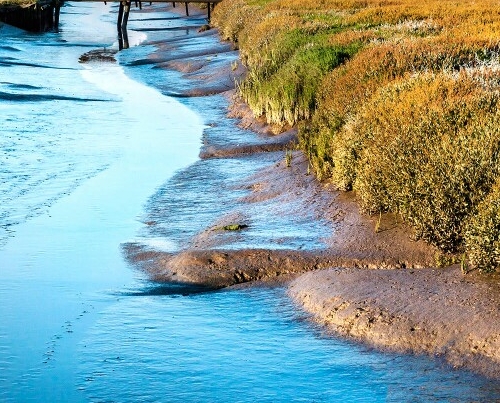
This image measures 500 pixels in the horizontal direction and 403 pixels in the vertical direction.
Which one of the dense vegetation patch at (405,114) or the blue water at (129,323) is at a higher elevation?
the dense vegetation patch at (405,114)

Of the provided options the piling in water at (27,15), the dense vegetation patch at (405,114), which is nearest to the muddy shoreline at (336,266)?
the dense vegetation patch at (405,114)

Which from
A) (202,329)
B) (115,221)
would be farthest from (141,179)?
(202,329)

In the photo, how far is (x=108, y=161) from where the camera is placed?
17.4 m

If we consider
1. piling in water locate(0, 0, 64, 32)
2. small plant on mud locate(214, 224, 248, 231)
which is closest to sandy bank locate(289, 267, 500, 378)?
small plant on mud locate(214, 224, 248, 231)

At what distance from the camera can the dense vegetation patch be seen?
962 centimetres

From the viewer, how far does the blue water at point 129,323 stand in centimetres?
729

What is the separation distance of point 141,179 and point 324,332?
7.98 metres

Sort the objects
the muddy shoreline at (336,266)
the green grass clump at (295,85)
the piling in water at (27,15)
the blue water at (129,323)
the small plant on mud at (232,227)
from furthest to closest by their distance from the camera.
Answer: the piling in water at (27,15), the green grass clump at (295,85), the small plant on mud at (232,227), the muddy shoreline at (336,266), the blue water at (129,323)

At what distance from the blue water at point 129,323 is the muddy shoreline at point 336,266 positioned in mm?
244

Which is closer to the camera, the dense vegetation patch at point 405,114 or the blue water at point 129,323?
the blue water at point 129,323

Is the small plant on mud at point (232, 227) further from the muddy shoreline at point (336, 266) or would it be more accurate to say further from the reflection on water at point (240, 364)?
the reflection on water at point (240, 364)

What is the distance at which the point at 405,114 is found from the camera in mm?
12055

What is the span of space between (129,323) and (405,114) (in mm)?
4955

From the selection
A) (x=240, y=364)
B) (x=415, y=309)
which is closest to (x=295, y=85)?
(x=415, y=309)
